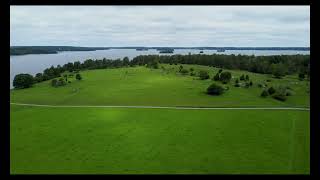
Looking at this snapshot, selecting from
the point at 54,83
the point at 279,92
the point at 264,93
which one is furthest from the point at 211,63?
the point at 54,83

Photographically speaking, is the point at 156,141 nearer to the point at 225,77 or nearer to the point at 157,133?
the point at 157,133

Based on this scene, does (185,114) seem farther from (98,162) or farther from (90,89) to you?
(90,89)

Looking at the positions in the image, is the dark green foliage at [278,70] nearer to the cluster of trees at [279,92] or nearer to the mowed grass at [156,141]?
the cluster of trees at [279,92]

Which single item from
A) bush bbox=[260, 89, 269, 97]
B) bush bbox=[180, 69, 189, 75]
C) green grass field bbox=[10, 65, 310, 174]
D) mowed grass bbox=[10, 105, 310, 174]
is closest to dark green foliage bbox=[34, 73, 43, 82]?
green grass field bbox=[10, 65, 310, 174]

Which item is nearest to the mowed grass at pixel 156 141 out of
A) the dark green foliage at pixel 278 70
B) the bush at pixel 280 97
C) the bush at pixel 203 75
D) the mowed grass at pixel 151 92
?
the mowed grass at pixel 151 92
